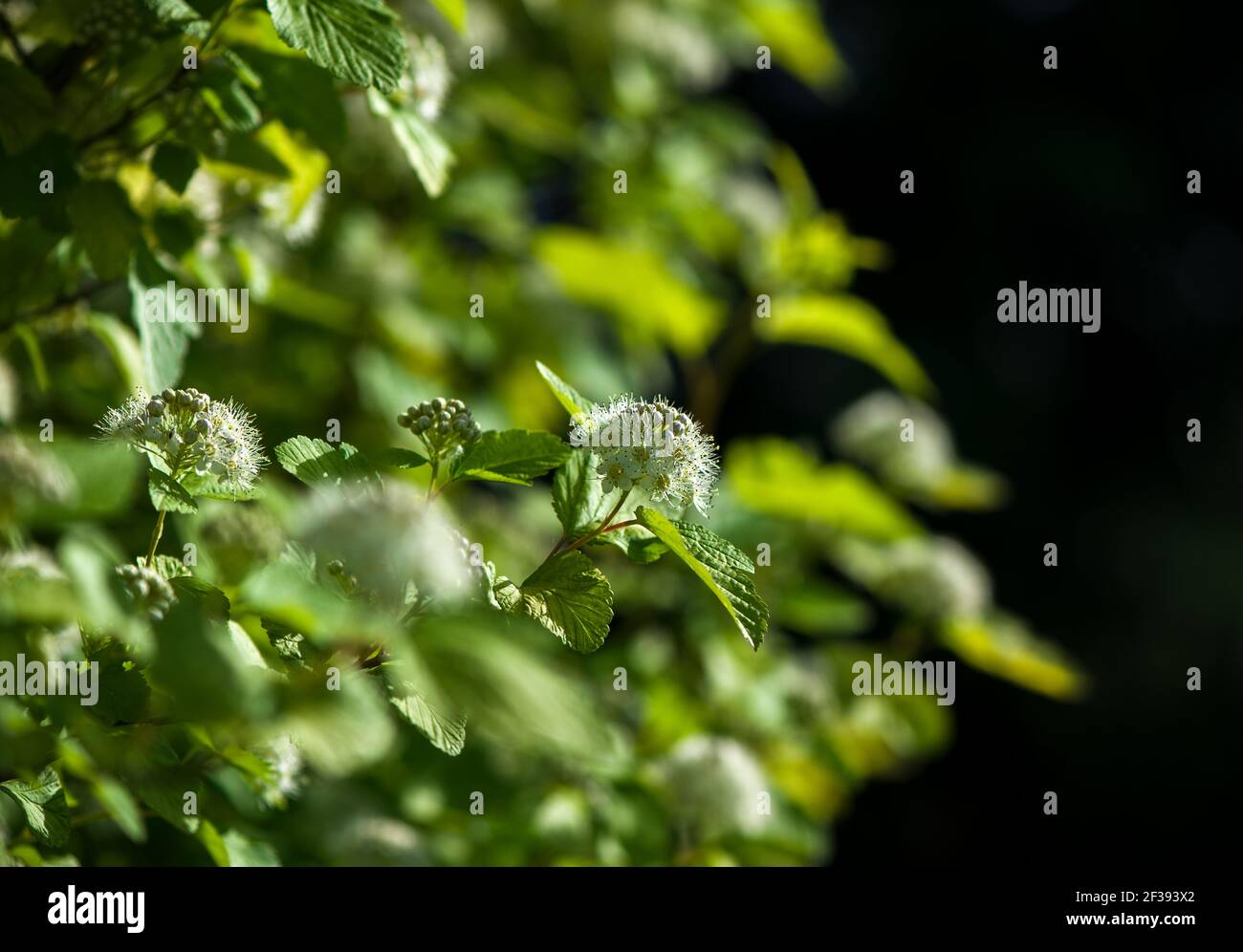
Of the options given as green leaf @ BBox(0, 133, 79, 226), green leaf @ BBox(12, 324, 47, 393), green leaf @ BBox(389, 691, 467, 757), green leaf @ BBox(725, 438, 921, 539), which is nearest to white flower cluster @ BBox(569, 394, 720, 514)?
green leaf @ BBox(389, 691, 467, 757)

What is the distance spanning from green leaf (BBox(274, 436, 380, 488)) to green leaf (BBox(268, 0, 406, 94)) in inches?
14.1

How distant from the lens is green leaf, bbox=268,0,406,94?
1.04 m

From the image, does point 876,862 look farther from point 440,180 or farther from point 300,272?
point 440,180

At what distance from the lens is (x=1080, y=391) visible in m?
5.73

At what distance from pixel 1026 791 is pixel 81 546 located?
4980 mm

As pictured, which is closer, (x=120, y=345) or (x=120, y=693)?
(x=120, y=693)

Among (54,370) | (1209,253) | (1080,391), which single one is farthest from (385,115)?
(1209,253)

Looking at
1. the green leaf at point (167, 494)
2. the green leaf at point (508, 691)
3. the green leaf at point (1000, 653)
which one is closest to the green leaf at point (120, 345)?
the green leaf at point (167, 494)

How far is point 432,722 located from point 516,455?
0.25 metres

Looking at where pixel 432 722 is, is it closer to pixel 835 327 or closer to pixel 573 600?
pixel 573 600

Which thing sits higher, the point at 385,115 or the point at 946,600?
the point at 385,115

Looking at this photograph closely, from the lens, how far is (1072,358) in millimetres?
5785

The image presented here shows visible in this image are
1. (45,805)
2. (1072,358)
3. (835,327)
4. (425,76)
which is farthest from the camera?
(1072,358)

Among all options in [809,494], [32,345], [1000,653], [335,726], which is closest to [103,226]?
[32,345]
